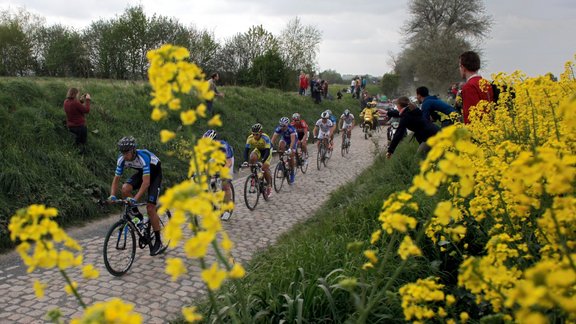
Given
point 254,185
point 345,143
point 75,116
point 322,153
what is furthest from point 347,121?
point 75,116

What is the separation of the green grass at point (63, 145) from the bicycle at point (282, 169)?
8.53 ft

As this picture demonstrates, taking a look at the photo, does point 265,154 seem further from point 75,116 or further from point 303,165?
point 75,116

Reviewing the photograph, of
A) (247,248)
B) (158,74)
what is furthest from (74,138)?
(158,74)

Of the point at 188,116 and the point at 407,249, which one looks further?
the point at 407,249

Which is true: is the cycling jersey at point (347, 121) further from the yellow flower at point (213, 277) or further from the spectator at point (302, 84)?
the yellow flower at point (213, 277)

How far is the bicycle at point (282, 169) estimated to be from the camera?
11.5 meters

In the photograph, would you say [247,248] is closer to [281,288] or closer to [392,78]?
[281,288]

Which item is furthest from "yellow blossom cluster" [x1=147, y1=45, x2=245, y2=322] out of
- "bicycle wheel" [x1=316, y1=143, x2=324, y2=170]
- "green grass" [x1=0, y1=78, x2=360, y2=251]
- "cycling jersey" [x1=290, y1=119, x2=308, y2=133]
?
"bicycle wheel" [x1=316, y1=143, x2=324, y2=170]

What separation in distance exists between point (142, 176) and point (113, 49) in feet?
95.8

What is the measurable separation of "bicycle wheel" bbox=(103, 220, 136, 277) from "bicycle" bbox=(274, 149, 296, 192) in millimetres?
5329

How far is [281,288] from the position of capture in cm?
421

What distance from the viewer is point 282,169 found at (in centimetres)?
1166

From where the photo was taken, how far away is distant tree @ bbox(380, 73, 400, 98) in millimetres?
56594

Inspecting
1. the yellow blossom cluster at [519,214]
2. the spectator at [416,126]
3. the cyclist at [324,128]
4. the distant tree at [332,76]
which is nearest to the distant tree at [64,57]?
the cyclist at [324,128]
